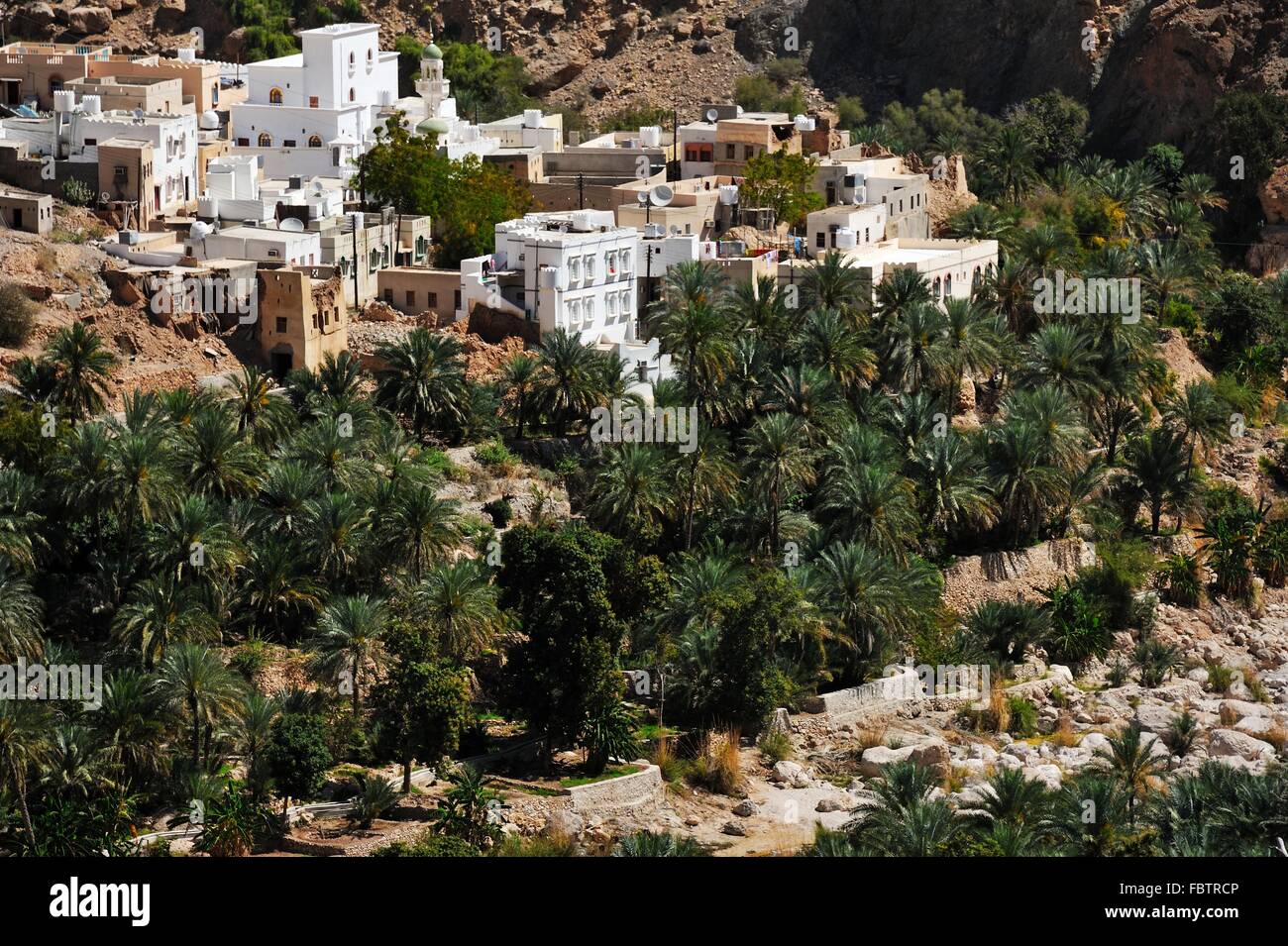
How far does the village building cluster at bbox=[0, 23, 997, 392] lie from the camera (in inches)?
A: 2223

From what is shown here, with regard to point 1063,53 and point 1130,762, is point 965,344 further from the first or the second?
point 1063,53

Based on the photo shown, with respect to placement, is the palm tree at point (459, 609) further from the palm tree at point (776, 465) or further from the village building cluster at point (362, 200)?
the village building cluster at point (362, 200)

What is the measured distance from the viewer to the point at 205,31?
94.0 metres

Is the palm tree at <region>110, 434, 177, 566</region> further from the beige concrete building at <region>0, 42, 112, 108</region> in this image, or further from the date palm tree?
the beige concrete building at <region>0, 42, 112, 108</region>

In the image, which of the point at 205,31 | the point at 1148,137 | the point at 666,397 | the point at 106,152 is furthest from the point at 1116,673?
the point at 205,31

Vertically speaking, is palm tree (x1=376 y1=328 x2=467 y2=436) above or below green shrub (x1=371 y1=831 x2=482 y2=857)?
above

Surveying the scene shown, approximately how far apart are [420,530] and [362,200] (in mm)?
18641

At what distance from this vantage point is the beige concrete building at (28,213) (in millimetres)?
58125

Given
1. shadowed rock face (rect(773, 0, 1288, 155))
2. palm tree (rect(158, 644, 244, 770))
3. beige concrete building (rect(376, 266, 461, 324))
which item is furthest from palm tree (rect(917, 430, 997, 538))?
shadowed rock face (rect(773, 0, 1288, 155))

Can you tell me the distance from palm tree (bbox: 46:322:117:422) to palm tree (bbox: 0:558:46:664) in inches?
242

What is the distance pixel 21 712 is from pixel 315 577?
336 inches

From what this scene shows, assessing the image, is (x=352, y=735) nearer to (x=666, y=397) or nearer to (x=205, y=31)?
(x=666, y=397)

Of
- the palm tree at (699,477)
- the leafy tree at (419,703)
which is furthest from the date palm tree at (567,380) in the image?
the leafy tree at (419,703)

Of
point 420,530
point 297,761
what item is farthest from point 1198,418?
point 297,761
